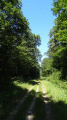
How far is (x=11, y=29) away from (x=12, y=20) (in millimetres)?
1360

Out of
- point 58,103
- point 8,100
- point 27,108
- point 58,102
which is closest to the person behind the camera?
point 27,108

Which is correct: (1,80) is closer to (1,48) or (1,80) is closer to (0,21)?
(1,48)

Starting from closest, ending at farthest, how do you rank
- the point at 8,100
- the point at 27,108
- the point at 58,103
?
the point at 27,108, the point at 58,103, the point at 8,100

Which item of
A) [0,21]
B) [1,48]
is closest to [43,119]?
[0,21]

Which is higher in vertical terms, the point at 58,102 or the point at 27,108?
the point at 27,108

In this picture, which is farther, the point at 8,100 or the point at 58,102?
the point at 8,100

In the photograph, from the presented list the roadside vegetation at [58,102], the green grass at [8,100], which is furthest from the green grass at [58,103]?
the green grass at [8,100]

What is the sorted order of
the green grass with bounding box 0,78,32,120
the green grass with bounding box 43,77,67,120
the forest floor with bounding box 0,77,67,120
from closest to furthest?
the forest floor with bounding box 0,77,67,120, the green grass with bounding box 43,77,67,120, the green grass with bounding box 0,78,32,120

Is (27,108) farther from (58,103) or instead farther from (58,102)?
(58,102)

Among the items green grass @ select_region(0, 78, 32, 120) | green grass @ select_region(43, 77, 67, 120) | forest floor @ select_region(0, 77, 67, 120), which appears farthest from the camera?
green grass @ select_region(0, 78, 32, 120)

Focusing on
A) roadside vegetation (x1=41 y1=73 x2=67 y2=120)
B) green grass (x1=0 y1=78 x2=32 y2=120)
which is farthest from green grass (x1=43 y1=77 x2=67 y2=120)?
green grass (x1=0 y1=78 x2=32 y2=120)

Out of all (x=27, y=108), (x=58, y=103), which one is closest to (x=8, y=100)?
(x=27, y=108)

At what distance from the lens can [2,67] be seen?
15.4 meters

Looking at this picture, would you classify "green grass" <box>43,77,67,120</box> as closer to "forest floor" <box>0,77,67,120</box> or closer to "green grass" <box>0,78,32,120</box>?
"forest floor" <box>0,77,67,120</box>
